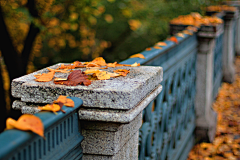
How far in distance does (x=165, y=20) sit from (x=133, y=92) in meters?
9.42

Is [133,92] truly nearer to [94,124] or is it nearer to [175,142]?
[94,124]

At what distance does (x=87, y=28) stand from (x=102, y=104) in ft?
33.8

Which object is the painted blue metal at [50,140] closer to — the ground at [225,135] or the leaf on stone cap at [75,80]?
the leaf on stone cap at [75,80]

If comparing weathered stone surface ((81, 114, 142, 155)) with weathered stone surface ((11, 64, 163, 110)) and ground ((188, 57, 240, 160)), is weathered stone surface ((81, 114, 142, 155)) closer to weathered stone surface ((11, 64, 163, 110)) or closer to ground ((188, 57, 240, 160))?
weathered stone surface ((11, 64, 163, 110))

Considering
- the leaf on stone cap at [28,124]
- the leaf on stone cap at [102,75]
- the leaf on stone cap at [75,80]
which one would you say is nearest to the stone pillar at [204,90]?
the leaf on stone cap at [102,75]

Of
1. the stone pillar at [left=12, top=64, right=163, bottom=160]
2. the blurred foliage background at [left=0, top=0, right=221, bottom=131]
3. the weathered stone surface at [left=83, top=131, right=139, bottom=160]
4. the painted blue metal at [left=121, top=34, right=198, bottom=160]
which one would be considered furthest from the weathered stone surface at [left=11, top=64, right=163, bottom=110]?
the blurred foliage background at [left=0, top=0, right=221, bottom=131]

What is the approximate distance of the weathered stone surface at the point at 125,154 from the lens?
61.2 inches

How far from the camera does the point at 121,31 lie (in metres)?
13.4

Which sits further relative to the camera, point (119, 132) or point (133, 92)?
point (119, 132)

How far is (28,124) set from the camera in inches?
41.7

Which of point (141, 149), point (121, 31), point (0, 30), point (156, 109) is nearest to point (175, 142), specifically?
point (156, 109)

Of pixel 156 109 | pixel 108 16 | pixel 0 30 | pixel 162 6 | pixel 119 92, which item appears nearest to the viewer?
pixel 119 92

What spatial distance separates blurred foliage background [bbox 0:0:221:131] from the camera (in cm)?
719

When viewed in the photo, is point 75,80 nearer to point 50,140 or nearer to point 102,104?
point 102,104
